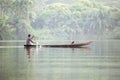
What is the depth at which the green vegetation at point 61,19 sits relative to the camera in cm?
10528

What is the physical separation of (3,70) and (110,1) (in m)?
106

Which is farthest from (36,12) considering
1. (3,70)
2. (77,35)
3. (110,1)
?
(3,70)

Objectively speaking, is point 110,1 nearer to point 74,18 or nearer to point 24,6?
point 74,18

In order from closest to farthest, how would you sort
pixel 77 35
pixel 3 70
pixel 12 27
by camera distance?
pixel 3 70, pixel 12 27, pixel 77 35

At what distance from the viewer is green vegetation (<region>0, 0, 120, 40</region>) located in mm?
105275

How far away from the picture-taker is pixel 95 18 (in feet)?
383

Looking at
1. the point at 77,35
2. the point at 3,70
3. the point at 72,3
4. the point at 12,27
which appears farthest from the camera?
the point at 72,3

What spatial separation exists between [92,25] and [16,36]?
813 inches

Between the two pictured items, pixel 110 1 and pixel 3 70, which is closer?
pixel 3 70

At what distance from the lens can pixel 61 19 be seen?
11450 cm

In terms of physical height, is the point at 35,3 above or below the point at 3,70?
above

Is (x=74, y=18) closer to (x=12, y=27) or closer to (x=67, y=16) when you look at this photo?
(x=67, y=16)

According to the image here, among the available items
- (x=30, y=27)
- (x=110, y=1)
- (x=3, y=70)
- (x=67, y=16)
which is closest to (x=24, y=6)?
(x=30, y=27)

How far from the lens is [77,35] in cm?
11306
